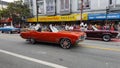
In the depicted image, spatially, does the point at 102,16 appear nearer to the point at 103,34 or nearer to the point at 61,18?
the point at 61,18

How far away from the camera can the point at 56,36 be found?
12.0 meters

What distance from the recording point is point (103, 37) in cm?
1692

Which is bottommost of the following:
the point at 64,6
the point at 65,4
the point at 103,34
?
the point at 103,34

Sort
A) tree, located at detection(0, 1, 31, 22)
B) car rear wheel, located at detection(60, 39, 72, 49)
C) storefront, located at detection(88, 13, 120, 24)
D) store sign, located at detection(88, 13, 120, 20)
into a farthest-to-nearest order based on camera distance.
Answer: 1. tree, located at detection(0, 1, 31, 22)
2. storefront, located at detection(88, 13, 120, 24)
3. store sign, located at detection(88, 13, 120, 20)
4. car rear wheel, located at detection(60, 39, 72, 49)

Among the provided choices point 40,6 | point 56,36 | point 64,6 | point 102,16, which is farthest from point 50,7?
point 56,36

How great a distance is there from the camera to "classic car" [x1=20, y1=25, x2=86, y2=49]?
11.4 meters

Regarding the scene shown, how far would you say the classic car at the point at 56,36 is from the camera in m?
11.4

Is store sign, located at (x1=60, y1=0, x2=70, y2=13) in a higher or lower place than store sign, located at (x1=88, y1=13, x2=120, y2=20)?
higher

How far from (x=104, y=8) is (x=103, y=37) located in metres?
11.4

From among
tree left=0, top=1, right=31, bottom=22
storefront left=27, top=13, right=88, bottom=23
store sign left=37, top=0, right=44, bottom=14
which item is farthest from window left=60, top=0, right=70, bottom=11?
tree left=0, top=1, right=31, bottom=22

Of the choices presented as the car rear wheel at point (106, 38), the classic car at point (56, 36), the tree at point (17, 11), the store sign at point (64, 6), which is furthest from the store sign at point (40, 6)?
the classic car at point (56, 36)

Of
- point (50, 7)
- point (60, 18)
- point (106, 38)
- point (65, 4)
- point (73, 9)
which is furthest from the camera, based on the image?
point (50, 7)

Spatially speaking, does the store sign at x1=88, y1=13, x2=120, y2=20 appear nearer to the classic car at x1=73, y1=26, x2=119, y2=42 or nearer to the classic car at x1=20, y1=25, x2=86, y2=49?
the classic car at x1=73, y1=26, x2=119, y2=42

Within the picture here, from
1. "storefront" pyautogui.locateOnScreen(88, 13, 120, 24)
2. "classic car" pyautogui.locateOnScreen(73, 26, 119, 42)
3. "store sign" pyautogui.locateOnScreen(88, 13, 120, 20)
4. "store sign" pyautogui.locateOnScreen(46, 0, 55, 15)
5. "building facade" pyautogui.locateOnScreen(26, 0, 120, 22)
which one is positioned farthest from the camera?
"store sign" pyautogui.locateOnScreen(46, 0, 55, 15)
